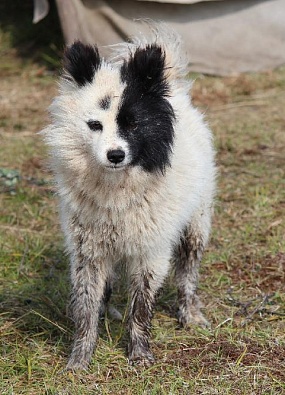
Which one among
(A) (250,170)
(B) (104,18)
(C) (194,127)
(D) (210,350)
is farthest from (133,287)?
(B) (104,18)

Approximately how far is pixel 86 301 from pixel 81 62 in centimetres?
117

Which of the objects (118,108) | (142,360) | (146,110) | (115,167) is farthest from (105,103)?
(142,360)

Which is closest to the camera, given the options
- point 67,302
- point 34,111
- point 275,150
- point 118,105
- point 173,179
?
point 118,105

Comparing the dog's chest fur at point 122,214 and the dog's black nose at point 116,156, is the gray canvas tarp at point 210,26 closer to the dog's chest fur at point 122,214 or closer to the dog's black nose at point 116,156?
the dog's chest fur at point 122,214

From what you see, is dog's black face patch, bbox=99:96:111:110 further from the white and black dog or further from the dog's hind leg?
the dog's hind leg

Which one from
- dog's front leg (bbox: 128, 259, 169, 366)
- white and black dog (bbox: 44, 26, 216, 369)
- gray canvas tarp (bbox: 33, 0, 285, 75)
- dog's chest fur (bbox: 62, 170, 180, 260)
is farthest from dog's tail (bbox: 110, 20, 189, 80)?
gray canvas tarp (bbox: 33, 0, 285, 75)

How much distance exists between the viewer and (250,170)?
6660mm

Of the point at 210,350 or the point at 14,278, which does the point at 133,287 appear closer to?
the point at 210,350

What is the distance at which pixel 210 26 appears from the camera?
884cm

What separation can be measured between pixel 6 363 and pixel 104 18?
220 inches

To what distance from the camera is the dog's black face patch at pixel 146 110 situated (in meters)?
3.56

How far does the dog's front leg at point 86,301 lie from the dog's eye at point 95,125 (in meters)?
0.70

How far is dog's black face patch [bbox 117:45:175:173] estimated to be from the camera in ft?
11.7

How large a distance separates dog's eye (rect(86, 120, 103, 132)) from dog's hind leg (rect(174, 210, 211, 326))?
1097 millimetres
